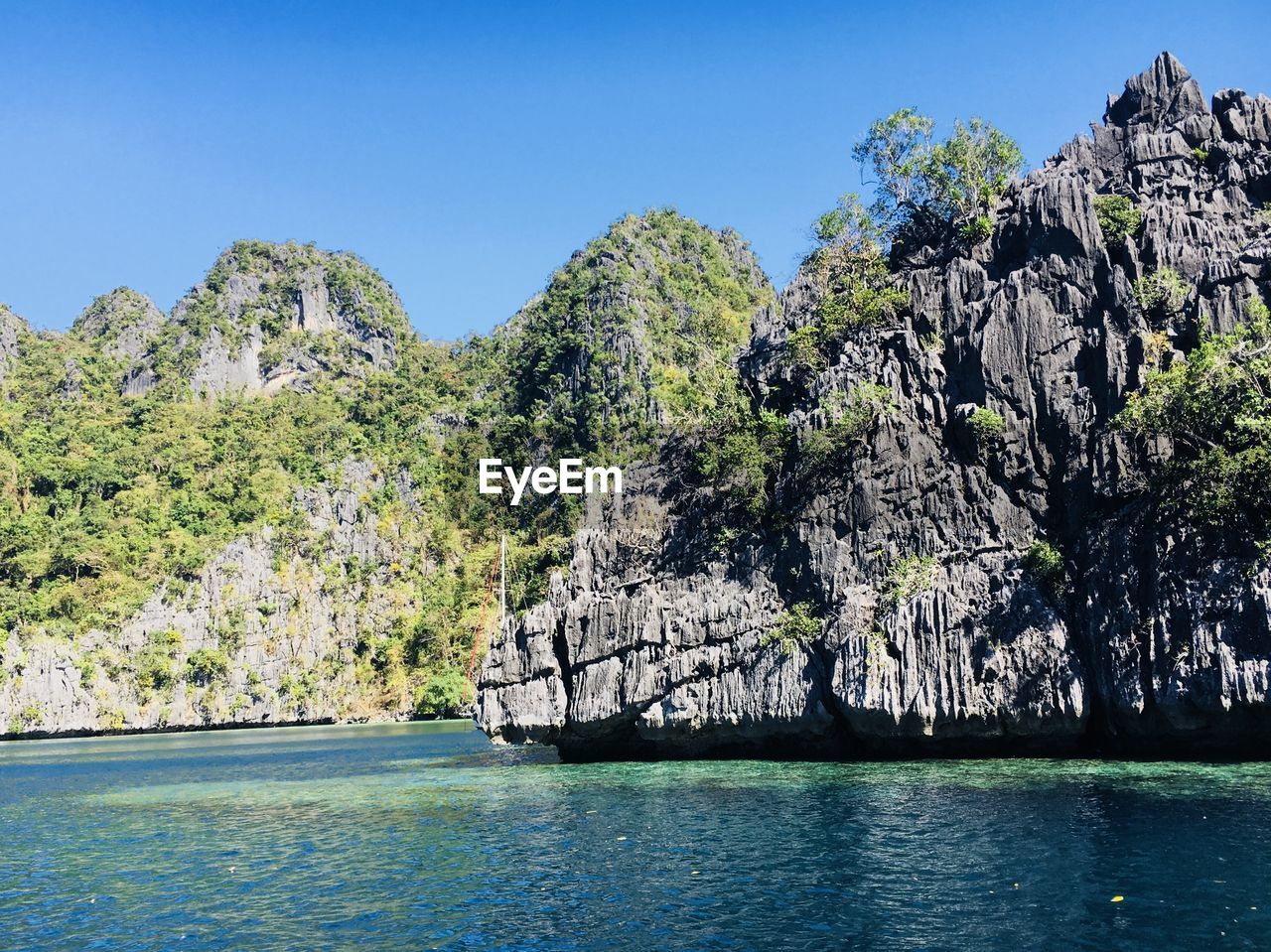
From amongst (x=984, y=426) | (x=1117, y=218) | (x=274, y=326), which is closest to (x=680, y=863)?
(x=984, y=426)

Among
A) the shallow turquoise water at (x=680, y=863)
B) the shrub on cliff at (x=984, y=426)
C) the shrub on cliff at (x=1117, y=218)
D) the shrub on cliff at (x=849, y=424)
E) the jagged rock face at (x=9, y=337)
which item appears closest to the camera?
the shallow turquoise water at (x=680, y=863)

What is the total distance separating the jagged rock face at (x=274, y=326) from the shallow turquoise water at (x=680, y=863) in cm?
9863

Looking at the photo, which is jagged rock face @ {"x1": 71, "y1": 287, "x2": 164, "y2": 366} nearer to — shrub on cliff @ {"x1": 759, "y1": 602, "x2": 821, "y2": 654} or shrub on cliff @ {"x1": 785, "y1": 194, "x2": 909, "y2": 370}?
shrub on cliff @ {"x1": 785, "y1": 194, "x2": 909, "y2": 370}

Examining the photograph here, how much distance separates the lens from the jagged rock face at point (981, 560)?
28.3 metres

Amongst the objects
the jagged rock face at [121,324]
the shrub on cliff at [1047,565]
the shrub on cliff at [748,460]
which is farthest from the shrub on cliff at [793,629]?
the jagged rock face at [121,324]

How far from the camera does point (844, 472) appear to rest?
35406 millimetres

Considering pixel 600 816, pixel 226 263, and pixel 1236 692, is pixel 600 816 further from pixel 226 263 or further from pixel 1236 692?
pixel 226 263

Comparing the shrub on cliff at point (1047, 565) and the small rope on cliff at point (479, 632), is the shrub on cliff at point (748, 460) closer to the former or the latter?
the shrub on cliff at point (1047, 565)

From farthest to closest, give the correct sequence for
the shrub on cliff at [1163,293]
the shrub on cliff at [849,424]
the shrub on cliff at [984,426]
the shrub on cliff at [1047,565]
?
the shrub on cliff at [849,424], the shrub on cliff at [984,426], the shrub on cliff at [1163,293], the shrub on cliff at [1047,565]

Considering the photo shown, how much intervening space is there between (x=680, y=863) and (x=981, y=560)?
694 inches

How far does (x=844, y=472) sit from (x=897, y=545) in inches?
134

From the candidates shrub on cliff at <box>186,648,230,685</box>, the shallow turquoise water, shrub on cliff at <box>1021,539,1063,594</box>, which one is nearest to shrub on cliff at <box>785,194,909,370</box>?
shrub on cliff at <box>1021,539,1063,594</box>

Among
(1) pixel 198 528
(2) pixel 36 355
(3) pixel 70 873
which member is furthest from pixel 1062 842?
(2) pixel 36 355

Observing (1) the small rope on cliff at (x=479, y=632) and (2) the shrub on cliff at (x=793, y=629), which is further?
(1) the small rope on cliff at (x=479, y=632)
